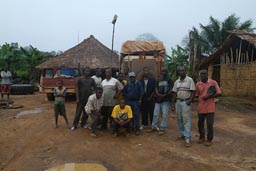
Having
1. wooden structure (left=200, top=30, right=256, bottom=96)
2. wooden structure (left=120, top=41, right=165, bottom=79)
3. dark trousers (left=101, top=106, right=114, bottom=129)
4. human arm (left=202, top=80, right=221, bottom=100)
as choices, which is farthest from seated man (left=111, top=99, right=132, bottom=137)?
wooden structure (left=200, top=30, right=256, bottom=96)

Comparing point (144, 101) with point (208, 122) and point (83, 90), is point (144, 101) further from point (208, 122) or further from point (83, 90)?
point (208, 122)

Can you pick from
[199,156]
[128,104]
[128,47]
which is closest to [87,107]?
[128,104]

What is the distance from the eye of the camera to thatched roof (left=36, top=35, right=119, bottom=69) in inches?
680

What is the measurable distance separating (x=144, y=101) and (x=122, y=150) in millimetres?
2055

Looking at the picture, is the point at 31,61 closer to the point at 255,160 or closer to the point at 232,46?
the point at 232,46

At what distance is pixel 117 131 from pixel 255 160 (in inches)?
123

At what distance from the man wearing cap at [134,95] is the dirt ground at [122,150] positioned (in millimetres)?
402

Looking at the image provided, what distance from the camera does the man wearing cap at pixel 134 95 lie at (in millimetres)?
7107

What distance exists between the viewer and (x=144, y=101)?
7.67 metres

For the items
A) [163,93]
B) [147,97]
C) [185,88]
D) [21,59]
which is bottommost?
[147,97]

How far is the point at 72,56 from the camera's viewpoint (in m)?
18.1

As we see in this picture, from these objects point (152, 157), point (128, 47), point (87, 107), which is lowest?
point (152, 157)

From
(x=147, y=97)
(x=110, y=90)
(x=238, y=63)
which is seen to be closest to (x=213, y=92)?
(x=147, y=97)

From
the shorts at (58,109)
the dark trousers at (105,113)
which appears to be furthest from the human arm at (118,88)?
the shorts at (58,109)
